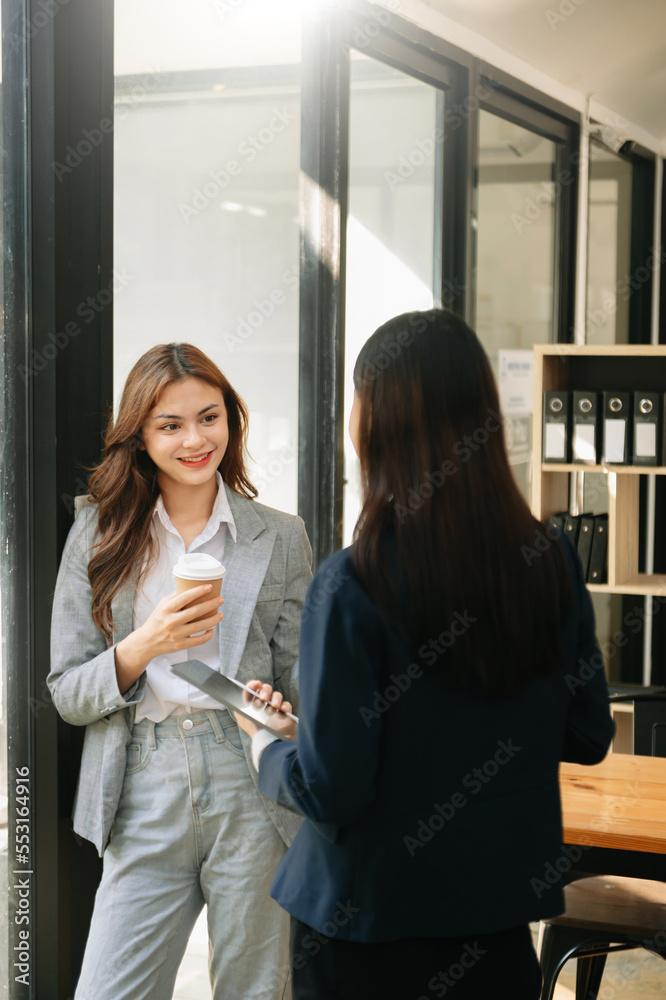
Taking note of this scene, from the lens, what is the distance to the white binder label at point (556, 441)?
3.88m

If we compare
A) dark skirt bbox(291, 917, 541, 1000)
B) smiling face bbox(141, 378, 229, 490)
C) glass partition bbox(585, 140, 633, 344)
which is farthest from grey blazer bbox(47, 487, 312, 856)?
glass partition bbox(585, 140, 633, 344)

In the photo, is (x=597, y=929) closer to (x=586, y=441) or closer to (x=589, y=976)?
(x=589, y=976)

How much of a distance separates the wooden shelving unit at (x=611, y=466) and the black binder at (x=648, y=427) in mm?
48

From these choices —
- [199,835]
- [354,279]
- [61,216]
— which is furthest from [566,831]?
[354,279]

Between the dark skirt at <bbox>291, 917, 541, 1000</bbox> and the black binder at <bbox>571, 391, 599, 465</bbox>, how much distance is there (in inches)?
110

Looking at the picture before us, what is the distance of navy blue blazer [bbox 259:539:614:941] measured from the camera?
117cm

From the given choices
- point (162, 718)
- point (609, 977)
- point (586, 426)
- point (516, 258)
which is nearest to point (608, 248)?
point (516, 258)

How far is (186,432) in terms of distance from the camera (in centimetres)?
176

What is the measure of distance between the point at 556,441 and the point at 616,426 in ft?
0.77

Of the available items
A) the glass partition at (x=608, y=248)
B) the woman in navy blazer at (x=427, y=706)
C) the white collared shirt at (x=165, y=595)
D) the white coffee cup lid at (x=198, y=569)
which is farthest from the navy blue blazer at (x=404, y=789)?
the glass partition at (x=608, y=248)

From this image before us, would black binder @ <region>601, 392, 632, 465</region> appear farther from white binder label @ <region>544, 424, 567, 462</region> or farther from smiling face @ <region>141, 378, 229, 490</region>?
smiling face @ <region>141, 378, 229, 490</region>

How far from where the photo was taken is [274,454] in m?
3.22

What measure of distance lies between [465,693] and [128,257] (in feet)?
4.94

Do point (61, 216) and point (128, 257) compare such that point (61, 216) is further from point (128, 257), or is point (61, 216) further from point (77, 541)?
point (77, 541)
